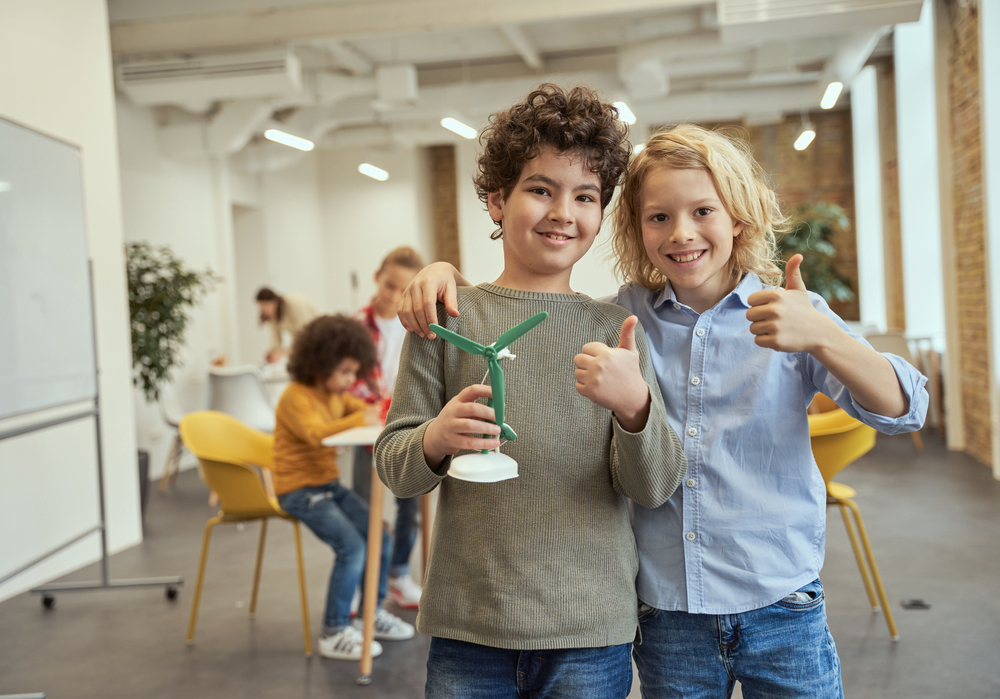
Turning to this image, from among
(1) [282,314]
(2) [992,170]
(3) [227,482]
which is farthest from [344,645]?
(2) [992,170]

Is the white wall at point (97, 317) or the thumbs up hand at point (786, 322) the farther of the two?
Answer: the white wall at point (97, 317)

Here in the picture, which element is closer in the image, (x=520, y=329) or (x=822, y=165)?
(x=520, y=329)

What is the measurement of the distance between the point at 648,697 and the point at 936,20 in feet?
21.6

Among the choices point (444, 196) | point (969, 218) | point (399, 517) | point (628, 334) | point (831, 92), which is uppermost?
point (444, 196)

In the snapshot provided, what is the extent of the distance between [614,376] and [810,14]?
5280 mm

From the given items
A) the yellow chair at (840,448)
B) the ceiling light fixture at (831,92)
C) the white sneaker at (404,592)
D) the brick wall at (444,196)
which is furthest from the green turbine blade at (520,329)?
the brick wall at (444,196)

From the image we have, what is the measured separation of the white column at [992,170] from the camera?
516 cm

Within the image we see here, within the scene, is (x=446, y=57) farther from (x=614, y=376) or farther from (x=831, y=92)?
(x=614, y=376)

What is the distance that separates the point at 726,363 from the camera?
1200mm

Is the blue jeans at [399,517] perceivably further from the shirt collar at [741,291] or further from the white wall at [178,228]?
the white wall at [178,228]

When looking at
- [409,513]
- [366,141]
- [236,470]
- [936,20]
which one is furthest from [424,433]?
[366,141]

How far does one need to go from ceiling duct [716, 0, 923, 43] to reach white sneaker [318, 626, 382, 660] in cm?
457

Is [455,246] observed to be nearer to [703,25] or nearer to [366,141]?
[366,141]

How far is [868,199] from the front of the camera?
33.7 feet
